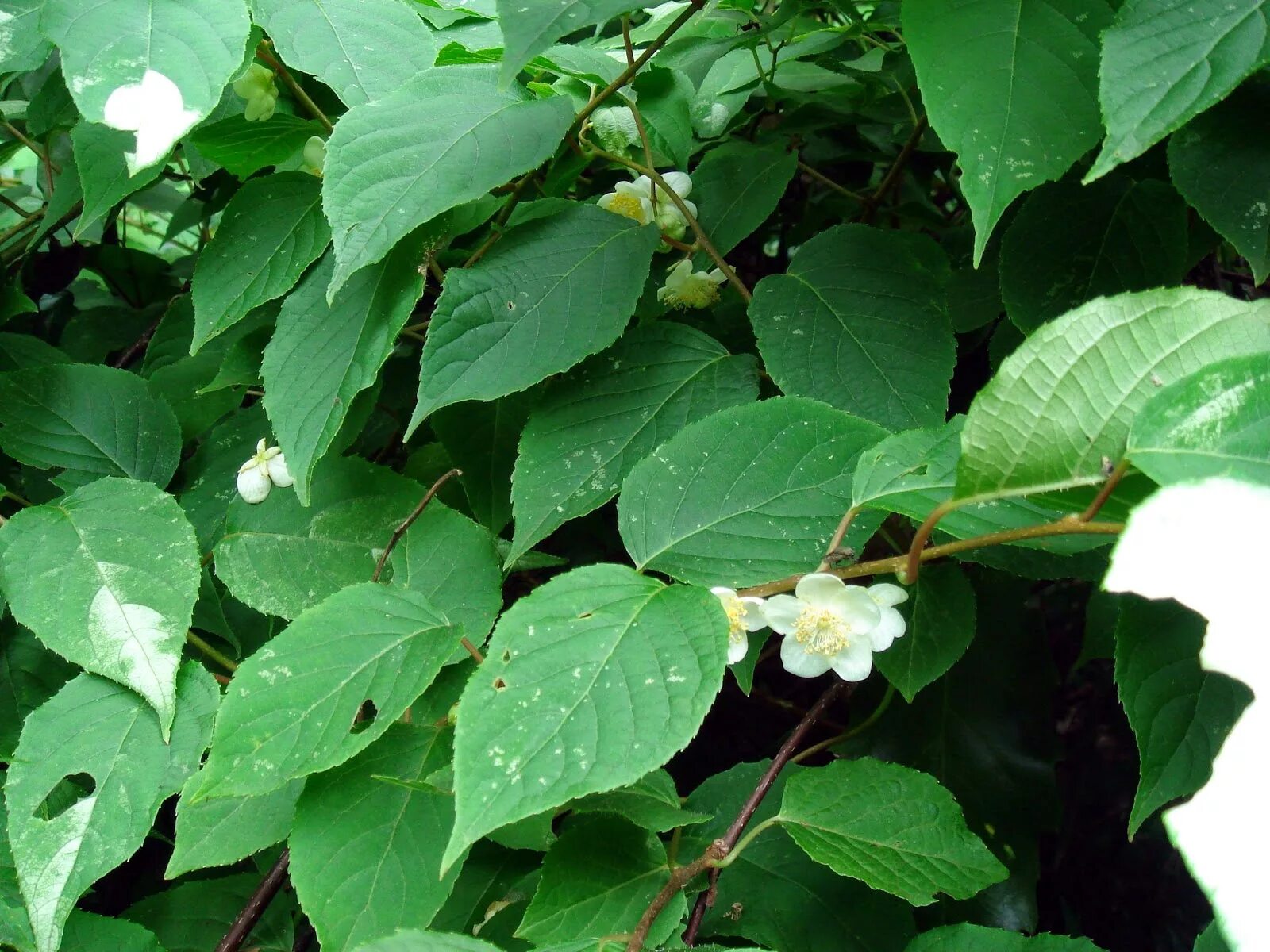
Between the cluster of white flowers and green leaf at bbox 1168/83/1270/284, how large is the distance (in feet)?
1.20

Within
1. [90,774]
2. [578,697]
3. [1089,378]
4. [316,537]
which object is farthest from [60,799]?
[1089,378]

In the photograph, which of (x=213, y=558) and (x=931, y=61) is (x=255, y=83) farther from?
(x=931, y=61)

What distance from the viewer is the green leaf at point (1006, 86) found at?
66 cm

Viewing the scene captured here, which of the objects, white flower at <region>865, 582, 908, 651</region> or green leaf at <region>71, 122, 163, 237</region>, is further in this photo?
green leaf at <region>71, 122, 163, 237</region>

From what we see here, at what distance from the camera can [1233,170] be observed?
2.45 feet

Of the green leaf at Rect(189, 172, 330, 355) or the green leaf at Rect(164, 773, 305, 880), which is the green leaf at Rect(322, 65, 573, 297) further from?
the green leaf at Rect(164, 773, 305, 880)

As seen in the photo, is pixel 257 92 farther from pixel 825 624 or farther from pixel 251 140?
pixel 825 624

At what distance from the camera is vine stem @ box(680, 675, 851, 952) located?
749 mm

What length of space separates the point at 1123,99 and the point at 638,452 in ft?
1.40

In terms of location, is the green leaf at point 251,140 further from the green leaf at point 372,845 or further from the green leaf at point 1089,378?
the green leaf at point 1089,378

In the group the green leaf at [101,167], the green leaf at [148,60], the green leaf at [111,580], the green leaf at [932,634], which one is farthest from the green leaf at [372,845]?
the green leaf at [101,167]

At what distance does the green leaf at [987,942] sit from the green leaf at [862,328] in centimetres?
38

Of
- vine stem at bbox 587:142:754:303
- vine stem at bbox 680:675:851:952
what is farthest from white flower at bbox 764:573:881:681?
vine stem at bbox 587:142:754:303

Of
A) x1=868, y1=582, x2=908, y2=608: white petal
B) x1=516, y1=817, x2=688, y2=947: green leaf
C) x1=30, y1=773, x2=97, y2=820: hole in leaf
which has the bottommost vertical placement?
x1=30, y1=773, x2=97, y2=820: hole in leaf
